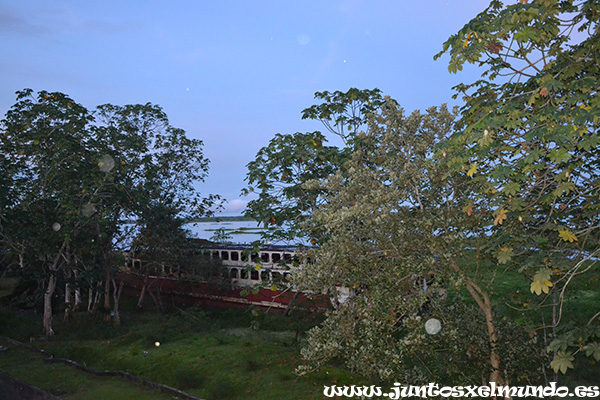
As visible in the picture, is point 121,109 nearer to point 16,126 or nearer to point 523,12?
point 16,126

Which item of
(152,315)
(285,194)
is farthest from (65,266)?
(285,194)

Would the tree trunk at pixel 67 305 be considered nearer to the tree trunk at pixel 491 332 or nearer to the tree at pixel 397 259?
the tree at pixel 397 259

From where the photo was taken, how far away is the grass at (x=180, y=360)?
15109 millimetres

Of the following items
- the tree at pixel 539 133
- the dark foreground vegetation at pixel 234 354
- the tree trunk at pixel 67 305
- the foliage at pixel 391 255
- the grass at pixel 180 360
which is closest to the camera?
the tree at pixel 539 133

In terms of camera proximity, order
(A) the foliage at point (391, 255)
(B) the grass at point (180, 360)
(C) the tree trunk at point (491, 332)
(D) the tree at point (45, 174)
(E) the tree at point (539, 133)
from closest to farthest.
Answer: (E) the tree at point (539, 133) < (A) the foliage at point (391, 255) < (C) the tree trunk at point (491, 332) < (B) the grass at point (180, 360) < (D) the tree at point (45, 174)

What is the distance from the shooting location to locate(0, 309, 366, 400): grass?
49.6 ft

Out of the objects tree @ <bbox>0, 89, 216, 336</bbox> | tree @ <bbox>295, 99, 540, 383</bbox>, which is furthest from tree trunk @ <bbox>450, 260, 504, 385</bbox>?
tree @ <bbox>0, 89, 216, 336</bbox>

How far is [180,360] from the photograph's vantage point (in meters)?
18.4

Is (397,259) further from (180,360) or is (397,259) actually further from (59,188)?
(59,188)

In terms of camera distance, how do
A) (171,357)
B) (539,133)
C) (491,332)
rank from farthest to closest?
(171,357)
(491,332)
(539,133)

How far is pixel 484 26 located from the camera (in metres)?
7.66

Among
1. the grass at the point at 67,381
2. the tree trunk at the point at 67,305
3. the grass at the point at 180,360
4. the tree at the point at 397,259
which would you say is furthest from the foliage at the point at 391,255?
the tree trunk at the point at 67,305

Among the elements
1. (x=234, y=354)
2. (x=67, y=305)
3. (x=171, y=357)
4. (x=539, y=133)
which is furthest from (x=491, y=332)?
(x=67, y=305)

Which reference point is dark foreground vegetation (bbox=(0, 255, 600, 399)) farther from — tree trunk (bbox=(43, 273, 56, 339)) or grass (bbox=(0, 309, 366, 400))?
tree trunk (bbox=(43, 273, 56, 339))
